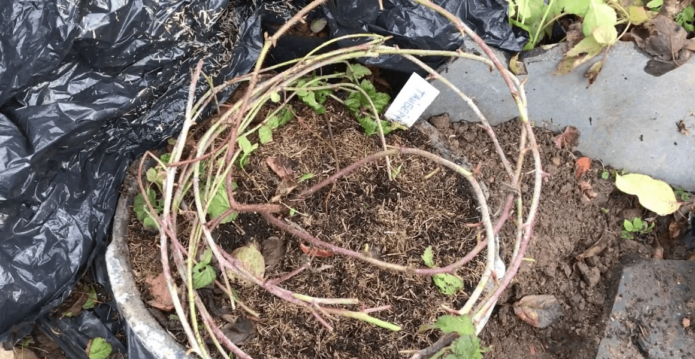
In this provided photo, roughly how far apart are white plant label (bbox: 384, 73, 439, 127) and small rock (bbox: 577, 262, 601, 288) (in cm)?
67

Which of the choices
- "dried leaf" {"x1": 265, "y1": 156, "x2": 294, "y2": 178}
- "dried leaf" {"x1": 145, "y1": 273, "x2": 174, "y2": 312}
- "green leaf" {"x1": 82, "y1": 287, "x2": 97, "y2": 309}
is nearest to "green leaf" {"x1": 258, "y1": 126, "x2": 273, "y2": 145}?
"dried leaf" {"x1": 265, "y1": 156, "x2": 294, "y2": 178}

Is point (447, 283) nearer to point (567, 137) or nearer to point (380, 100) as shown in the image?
point (380, 100)

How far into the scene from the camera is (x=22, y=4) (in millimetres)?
1024

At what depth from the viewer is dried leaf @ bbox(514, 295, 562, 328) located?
158 cm

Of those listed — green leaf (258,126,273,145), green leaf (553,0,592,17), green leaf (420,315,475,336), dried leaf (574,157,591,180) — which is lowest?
dried leaf (574,157,591,180)

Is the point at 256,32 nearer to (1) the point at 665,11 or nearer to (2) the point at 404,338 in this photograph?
(2) the point at 404,338

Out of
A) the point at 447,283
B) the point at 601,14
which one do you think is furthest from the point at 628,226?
the point at 447,283

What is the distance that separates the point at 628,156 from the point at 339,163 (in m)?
0.93

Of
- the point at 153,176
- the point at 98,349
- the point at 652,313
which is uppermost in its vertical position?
the point at 153,176

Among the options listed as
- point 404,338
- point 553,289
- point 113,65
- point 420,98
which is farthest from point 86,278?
point 553,289

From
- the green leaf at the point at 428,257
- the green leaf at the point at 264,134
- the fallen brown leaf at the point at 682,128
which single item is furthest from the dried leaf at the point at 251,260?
the fallen brown leaf at the point at 682,128

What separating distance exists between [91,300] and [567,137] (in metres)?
1.44

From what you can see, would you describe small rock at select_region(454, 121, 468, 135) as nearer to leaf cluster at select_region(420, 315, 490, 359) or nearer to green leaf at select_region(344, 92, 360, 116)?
green leaf at select_region(344, 92, 360, 116)

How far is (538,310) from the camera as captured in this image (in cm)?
160
